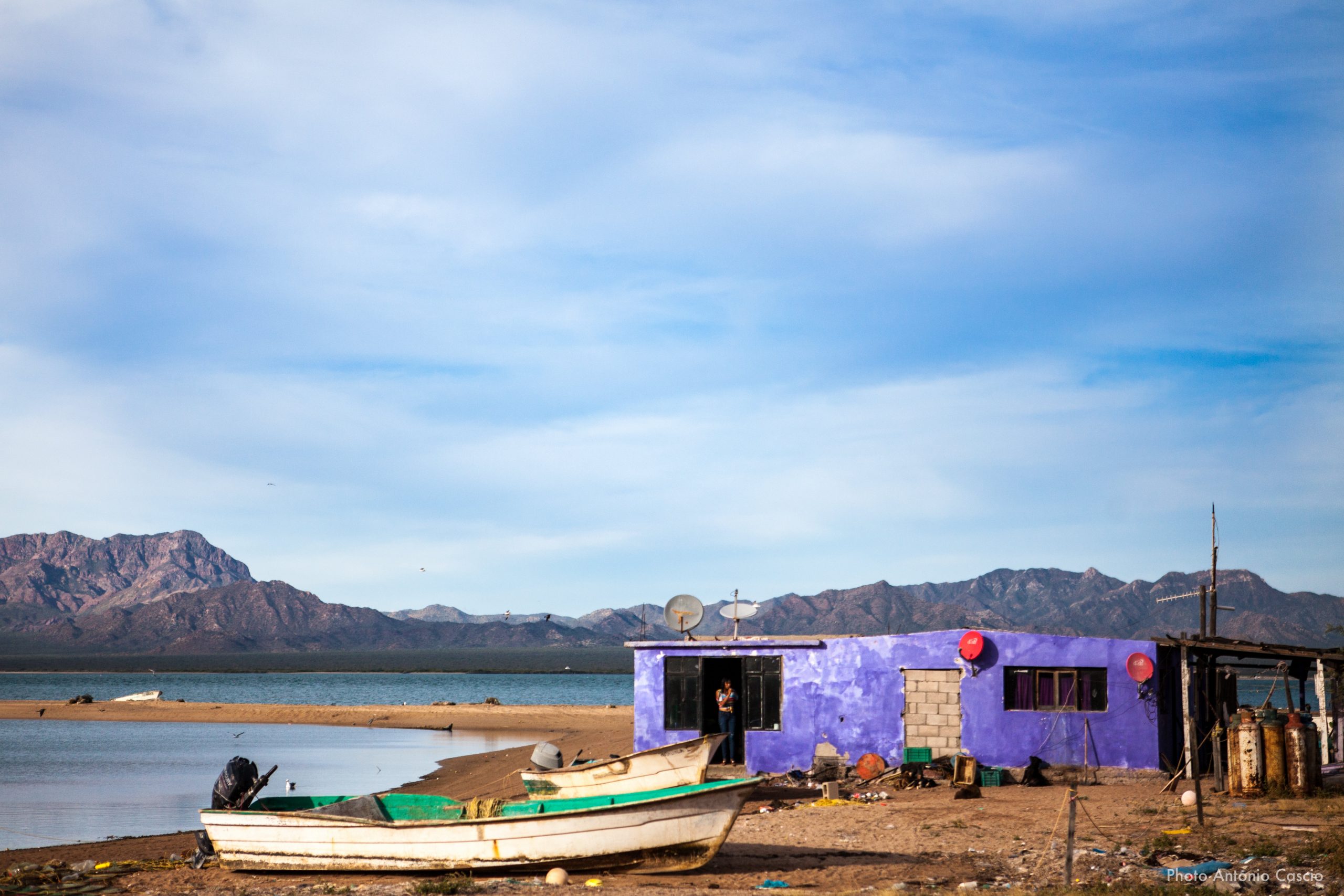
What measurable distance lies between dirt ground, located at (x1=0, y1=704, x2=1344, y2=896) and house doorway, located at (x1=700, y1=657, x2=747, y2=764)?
73.4 inches

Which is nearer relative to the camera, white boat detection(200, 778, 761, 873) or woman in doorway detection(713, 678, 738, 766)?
white boat detection(200, 778, 761, 873)

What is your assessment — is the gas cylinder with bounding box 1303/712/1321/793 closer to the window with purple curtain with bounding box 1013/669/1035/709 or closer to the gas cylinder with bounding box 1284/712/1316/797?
the gas cylinder with bounding box 1284/712/1316/797

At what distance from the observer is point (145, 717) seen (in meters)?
63.7

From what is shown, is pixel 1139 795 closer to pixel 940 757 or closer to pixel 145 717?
pixel 940 757

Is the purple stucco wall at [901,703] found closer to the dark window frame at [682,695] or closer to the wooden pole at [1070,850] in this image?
the dark window frame at [682,695]

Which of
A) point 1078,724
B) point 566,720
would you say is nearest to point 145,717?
point 566,720

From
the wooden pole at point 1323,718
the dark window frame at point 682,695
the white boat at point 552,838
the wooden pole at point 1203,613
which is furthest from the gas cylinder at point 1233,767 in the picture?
the white boat at point 552,838

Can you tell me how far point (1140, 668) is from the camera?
23.1m

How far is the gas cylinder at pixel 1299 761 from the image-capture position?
2028cm

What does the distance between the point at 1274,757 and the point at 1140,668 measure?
3138 mm

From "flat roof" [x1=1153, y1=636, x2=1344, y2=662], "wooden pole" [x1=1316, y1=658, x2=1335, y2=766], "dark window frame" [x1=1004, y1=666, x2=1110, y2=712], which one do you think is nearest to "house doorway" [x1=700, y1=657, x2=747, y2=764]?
"dark window frame" [x1=1004, y1=666, x2=1110, y2=712]

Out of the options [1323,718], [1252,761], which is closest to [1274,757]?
[1252,761]

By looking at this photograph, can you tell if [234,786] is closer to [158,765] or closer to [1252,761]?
[1252,761]

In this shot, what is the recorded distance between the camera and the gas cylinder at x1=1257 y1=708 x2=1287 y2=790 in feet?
67.0
